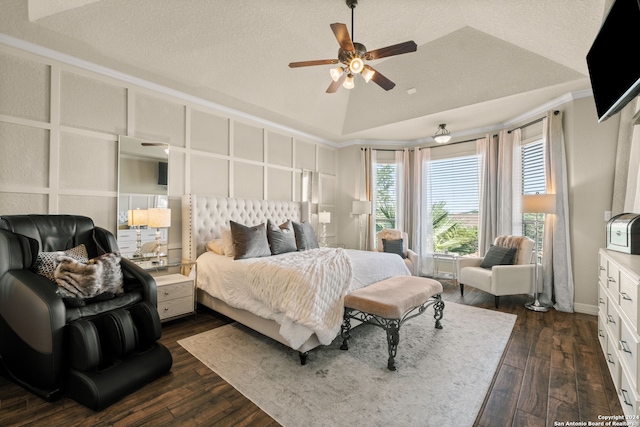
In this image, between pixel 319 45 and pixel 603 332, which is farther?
pixel 319 45

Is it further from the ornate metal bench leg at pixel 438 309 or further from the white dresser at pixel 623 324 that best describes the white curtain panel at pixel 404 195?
the white dresser at pixel 623 324

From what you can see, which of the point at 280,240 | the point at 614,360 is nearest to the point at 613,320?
the point at 614,360

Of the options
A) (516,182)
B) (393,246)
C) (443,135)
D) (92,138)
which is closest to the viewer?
(92,138)

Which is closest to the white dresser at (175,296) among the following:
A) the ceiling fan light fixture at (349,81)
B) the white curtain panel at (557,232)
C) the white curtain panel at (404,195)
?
the ceiling fan light fixture at (349,81)

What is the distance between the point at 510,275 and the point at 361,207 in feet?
9.15

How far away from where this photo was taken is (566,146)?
4.06 metres

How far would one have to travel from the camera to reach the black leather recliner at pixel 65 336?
6.42 ft

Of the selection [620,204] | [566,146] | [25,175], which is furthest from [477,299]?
[25,175]

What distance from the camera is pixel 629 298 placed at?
5.67 ft

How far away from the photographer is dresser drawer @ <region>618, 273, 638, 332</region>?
1.59 metres

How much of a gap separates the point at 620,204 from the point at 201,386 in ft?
16.0

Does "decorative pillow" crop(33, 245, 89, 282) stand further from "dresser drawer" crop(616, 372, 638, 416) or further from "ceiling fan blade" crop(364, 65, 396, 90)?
"dresser drawer" crop(616, 372, 638, 416)

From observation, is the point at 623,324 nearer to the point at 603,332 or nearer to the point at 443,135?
the point at 603,332

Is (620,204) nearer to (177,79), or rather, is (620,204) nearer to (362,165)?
(362,165)
